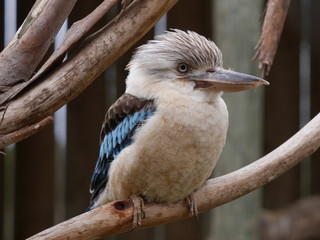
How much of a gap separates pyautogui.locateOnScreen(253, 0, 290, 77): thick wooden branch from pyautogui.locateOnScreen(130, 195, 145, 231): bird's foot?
615 mm

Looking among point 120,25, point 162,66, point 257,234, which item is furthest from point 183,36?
point 257,234

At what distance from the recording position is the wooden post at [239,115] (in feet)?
10.4

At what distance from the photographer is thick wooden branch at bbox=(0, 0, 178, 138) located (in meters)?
1.85

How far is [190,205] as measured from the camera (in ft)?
7.49

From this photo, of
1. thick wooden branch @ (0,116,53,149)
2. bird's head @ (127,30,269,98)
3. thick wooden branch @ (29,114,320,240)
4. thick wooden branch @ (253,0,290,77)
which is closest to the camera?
thick wooden branch @ (0,116,53,149)

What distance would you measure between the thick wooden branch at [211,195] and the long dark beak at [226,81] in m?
0.23

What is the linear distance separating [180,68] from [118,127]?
0.32 metres

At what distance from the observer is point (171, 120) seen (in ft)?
7.08

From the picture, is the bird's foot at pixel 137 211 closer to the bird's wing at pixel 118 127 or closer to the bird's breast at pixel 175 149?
the bird's breast at pixel 175 149

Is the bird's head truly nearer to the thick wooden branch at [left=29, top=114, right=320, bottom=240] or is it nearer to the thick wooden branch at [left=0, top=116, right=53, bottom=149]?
the thick wooden branch at [left=29, top=114, right=320, bottom=240]

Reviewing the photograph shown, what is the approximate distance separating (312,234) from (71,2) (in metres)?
2.81

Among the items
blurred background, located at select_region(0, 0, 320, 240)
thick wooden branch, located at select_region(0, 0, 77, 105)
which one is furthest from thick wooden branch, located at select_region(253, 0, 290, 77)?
blurred background, located at select_region(0, 0, 320, 240)

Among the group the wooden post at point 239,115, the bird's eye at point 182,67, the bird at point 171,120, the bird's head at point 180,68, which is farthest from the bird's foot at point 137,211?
the wooden post at point 239,115

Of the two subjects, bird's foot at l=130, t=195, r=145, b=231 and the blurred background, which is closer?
bird's foot at l=130, t=195, r=145, b=231
